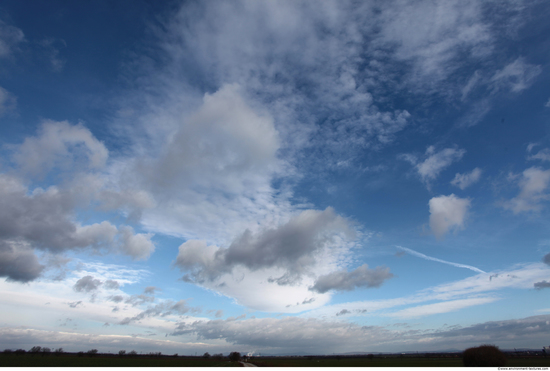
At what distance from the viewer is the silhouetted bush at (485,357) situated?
47812mm

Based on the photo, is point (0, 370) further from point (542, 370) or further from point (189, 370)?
point (542, 370)

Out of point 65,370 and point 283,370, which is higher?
point 65,370

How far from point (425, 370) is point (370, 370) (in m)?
8.08

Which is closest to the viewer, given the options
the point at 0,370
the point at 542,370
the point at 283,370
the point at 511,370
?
the point at 542,370

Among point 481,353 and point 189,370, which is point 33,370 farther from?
point 481,353

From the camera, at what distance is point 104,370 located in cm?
4769

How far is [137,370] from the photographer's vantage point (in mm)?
41094

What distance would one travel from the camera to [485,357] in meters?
48.4

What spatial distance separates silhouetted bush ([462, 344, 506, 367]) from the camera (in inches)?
1882

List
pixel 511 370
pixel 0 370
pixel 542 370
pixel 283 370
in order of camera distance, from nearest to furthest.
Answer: pixel 542 370, pixel 511 370, pixel 0 370, pixel 283 370

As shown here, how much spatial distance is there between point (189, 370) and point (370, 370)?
30279 mm

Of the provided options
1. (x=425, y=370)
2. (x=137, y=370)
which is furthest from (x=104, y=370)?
(x=425, y=370)

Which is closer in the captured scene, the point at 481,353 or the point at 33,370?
the point at 33,370

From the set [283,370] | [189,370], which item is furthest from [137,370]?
[283,370]
